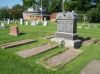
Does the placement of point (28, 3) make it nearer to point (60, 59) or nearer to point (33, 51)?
point (33, 51)

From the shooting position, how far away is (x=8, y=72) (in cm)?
771

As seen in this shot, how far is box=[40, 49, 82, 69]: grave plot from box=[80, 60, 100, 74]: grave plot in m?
1.06

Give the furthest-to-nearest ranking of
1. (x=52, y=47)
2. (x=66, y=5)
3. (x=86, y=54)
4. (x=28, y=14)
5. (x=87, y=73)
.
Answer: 1. (x=28, y=14)
2. (x=66, y=5)
3. (x=52, y=47)
4. (x=86, y=54)
5. (x=87, y=73)

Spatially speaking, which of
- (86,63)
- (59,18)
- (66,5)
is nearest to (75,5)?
(66,5)

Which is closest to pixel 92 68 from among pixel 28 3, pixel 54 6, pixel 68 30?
pixel 68 30

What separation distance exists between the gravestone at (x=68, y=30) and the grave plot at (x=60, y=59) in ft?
4.88

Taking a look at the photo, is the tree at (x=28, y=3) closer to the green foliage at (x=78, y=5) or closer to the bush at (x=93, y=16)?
the green foliage at (x=78, y=5)

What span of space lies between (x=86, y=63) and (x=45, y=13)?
68.1 meters

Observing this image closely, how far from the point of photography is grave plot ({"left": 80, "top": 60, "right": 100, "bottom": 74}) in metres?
8.38

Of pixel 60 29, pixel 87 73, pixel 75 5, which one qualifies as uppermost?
pixel 75 5

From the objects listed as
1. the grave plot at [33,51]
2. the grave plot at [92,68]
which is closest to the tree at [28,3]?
the grave plot at [33,51]

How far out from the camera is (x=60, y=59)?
1013 centimetres

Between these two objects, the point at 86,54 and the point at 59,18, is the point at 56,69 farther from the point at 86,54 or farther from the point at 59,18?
the point at 59,18

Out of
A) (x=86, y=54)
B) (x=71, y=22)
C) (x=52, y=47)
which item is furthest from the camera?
(x=71, y=22)
